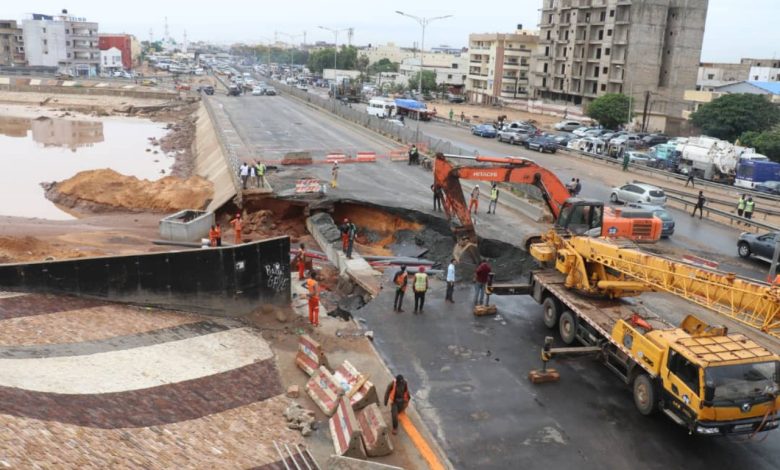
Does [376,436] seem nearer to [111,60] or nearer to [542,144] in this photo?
[542,144]

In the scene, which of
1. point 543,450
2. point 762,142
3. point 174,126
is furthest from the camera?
point 174,126

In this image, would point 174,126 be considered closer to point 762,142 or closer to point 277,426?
point 762,142

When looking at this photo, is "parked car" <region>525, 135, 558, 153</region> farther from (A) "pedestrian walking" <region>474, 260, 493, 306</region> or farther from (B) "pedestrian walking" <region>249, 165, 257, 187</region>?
(A) "pedestrian walking" <region>474, 260, 493, 306</region>

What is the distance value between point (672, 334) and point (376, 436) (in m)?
6.53

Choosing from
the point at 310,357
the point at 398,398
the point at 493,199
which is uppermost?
the point at 493,199

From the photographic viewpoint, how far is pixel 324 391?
14.2 meters

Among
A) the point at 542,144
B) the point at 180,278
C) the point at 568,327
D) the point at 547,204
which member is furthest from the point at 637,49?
the point at 180,278

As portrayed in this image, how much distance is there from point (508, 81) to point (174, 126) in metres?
59.1

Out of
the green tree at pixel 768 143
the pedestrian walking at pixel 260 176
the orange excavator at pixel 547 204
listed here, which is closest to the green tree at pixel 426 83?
the green tree at pixel 768 143

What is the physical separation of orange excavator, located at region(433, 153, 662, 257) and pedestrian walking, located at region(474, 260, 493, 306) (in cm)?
258

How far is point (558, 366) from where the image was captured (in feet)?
53.7

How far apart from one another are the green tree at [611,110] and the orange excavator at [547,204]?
2080 inches

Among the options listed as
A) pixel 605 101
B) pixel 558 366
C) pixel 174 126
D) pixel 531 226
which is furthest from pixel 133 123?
pixel 558 366

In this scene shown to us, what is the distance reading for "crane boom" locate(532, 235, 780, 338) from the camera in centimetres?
1281
